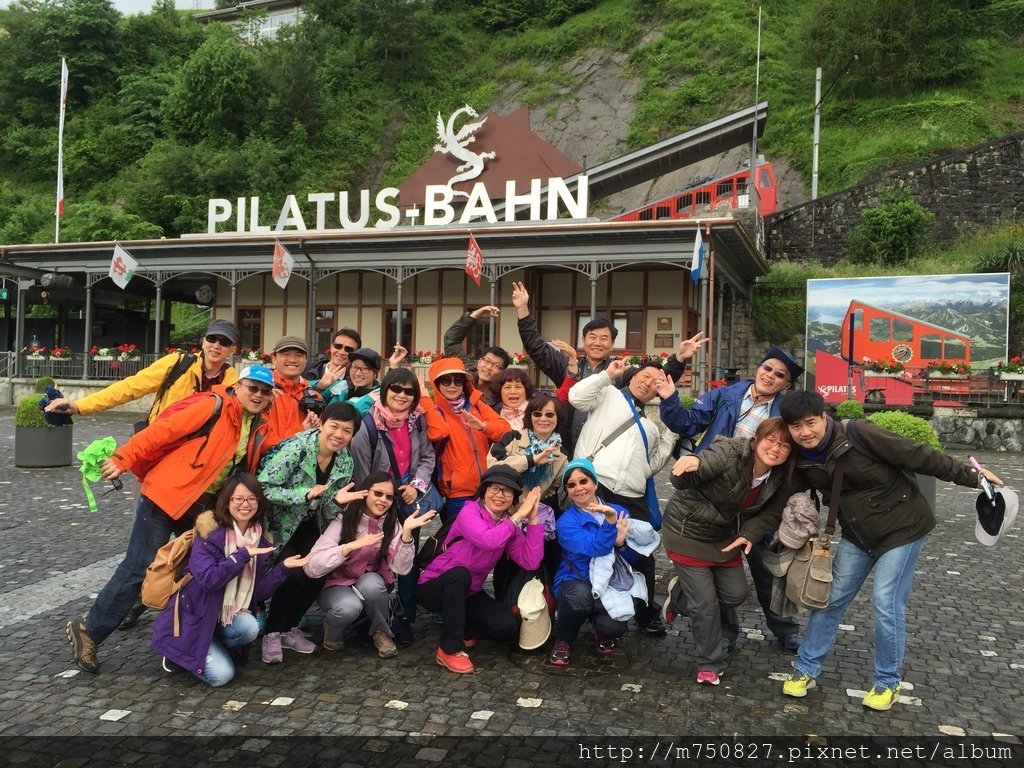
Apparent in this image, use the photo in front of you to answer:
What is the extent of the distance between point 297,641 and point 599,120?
4889 centimetres

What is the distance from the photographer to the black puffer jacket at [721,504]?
161 inches

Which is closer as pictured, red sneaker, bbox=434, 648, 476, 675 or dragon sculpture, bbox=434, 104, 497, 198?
red sneaker, bbox=434, 648, 476, 675

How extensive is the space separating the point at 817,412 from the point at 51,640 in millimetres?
4641

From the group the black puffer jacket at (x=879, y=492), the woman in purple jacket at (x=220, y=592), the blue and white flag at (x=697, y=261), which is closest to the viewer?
the black puffer jacket at (x=879, y=492)

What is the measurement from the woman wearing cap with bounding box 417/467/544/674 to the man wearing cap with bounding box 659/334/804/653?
3.56ft

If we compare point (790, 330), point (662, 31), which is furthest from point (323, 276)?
point (662, 31)

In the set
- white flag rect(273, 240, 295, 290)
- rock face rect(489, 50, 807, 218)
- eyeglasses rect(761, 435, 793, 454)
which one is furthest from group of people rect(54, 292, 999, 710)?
rock face rect(489, 50, 807, 218)

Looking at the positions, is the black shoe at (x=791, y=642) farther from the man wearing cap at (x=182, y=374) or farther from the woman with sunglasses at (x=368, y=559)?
the man wearing cap at (x=182, y=374)

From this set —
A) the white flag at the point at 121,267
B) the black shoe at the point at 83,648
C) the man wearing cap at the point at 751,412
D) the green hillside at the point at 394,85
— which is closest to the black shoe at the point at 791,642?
the man wearing cap at the point at 751,412

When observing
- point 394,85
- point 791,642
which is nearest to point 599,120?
point 394,85

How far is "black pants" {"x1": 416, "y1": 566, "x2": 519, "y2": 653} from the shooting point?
14.2 feet

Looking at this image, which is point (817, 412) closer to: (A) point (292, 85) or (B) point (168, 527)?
(B) point (168, 527)

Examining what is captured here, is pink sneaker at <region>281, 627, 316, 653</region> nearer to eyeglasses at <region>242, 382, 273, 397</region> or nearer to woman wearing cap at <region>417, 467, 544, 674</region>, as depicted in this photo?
woman wearing cap at <region>417, 467, 544, 674</region>

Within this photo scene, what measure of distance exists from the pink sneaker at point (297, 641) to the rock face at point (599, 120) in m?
39.8
